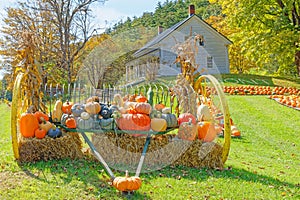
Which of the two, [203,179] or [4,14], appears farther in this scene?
[4,14]

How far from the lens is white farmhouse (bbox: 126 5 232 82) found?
18.8m

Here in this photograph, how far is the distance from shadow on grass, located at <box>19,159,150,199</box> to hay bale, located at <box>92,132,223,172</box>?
292 millimetres

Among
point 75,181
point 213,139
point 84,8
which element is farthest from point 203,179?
point 84,8

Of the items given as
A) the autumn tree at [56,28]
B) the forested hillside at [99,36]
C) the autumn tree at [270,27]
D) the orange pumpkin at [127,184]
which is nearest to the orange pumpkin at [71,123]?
the orange pumpkin at [127,184]

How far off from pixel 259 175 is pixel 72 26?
48.8 feet

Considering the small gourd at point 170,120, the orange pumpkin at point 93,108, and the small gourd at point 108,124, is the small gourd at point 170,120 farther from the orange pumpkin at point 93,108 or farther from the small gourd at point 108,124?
the orange pumpkin at point 93,108

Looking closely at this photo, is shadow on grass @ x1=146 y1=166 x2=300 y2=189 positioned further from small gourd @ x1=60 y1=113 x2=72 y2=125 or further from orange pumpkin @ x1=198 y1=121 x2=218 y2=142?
small gourd @ x1=60 y1=113 x2=72 y2=125

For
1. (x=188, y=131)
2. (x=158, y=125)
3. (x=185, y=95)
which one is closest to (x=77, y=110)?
(x=158, y=125)

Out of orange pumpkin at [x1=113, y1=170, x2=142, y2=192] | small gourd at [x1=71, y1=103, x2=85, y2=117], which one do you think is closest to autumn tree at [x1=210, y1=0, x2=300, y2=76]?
small gourd at [x1=71, y1=103, x2=85, y2=117]

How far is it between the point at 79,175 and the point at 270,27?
53.1 ft

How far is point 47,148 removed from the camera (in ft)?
13.5

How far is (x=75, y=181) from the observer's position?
11.4 feet

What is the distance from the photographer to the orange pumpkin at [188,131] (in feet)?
13.5

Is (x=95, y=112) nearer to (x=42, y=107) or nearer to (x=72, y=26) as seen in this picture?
(x=42, y=107)
